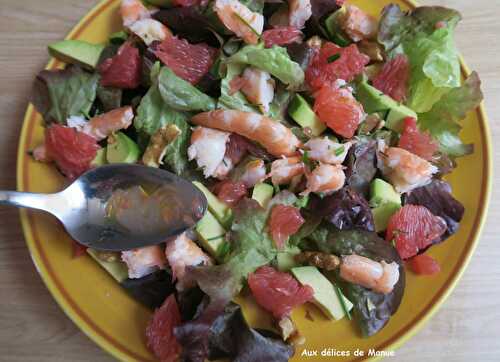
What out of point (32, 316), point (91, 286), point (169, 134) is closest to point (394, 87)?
point (169, 134)

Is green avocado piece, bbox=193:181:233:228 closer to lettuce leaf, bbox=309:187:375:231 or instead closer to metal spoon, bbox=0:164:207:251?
metal spoon, bbox=0:164:207:251

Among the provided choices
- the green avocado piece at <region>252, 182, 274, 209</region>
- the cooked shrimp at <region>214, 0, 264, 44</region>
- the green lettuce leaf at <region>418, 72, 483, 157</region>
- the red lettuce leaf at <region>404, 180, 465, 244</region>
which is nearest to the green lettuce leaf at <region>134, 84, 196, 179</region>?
the green avocado piece at <region>252, 182, 274, 209</region>

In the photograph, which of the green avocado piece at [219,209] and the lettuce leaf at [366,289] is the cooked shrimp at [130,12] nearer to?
the green avocado piece at [219,209]

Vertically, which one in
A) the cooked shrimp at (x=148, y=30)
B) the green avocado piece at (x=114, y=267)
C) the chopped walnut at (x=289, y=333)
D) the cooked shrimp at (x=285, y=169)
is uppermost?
the cooked shrimp at (x=148, y=30)

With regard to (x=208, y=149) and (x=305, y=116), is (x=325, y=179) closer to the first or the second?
(x=305, y=116)

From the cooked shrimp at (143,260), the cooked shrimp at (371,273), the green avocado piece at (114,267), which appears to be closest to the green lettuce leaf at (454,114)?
the cooked shrimp at (371,273)
